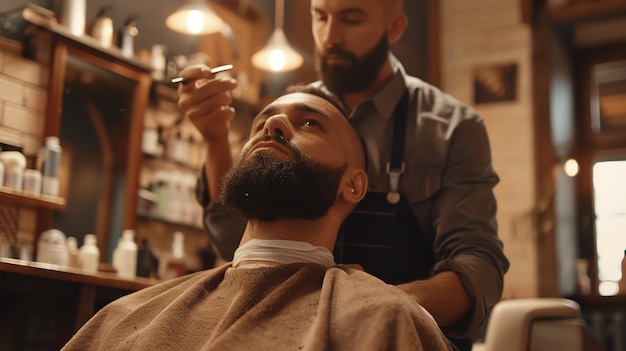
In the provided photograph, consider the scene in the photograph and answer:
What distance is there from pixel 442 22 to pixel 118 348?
234 inches

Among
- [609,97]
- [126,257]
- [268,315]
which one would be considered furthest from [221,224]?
[609,97]

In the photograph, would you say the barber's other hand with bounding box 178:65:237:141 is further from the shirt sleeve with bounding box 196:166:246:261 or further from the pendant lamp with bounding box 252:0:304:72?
the pendant lamp with bounding box 252:0:304:72

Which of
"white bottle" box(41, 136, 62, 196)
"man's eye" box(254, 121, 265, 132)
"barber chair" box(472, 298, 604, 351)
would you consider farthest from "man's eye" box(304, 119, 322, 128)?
"white bottle" box(41, 136, 62, 196)

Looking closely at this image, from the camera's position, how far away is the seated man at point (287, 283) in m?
1.38

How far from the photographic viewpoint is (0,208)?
3.06 metres

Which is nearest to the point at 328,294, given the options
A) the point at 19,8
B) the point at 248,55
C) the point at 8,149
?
the point at 8,149

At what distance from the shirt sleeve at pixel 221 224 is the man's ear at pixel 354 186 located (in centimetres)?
41

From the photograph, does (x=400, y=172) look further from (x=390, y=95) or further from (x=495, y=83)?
(x=495, y=83)

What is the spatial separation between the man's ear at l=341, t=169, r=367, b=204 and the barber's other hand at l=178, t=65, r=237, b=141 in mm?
368

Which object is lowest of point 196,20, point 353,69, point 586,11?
point 353,69

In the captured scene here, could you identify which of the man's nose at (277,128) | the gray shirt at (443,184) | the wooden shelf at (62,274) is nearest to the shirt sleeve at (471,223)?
the gray shirt at (443,184)

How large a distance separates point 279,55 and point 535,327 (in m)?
3.07

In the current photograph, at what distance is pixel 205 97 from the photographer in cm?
196

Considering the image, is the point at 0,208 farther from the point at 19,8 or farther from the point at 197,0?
the point at 197,0
